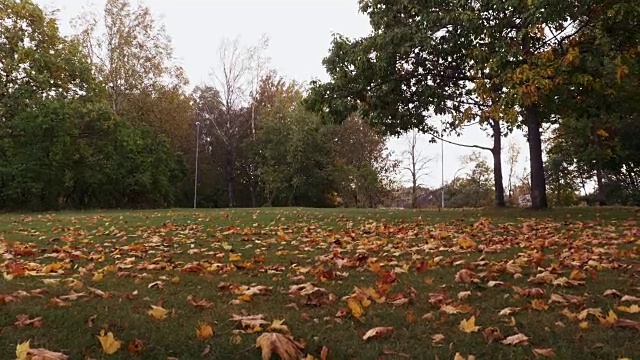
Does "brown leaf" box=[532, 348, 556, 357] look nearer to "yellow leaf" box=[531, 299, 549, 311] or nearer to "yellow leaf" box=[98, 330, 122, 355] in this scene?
"yellow leaf" box=[531, 299, 549, 311]

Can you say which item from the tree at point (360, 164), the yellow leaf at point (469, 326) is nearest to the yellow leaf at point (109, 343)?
the yellow leaf at point (469, 326)

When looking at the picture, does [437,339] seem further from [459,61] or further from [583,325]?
[459,61]

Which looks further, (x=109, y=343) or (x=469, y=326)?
(x=469, y=326)

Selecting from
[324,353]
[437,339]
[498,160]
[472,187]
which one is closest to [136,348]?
[324,353]

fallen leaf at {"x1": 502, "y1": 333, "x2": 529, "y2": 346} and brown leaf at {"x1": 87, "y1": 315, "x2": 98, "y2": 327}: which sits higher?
brown leaf at {"x1": 87, "y1": 315, "x2": 98, "y2": 327}

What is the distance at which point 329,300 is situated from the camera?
393cm

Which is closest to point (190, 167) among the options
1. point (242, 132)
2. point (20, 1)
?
point (242, 132)

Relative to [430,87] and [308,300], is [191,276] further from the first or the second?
[430,87]

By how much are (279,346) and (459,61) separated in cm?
1246

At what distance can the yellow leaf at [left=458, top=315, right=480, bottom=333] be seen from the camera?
3.19 meters

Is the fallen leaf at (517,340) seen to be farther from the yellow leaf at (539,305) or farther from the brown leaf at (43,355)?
the brown leaf at (43,355)

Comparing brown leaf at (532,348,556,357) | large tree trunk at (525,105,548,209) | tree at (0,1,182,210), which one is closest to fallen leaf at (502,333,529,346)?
brown leaf at (532,348,556,357)

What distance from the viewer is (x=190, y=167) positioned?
4191 centimetres

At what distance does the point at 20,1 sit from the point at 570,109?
2563cm
